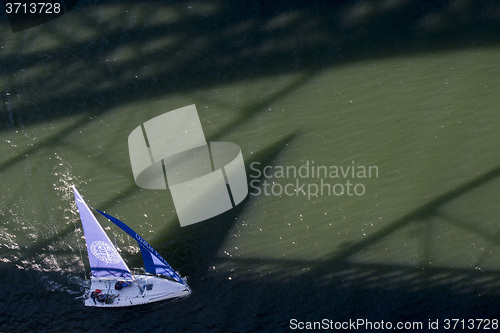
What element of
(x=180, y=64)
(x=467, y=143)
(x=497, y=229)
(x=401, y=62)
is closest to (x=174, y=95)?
(x=180, y=64)

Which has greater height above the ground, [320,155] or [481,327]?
[320,155]

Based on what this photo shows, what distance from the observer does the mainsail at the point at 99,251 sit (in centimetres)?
2167

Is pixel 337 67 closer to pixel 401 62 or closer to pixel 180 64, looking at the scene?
pixel 401 62

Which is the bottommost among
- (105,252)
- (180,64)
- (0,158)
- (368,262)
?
(368,262)

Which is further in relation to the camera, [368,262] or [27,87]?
[27,87]

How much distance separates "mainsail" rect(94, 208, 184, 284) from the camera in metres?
22.4

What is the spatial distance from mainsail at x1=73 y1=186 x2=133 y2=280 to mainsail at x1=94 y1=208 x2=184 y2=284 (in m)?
0.58

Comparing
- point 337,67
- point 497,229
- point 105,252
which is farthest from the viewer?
point 337,67

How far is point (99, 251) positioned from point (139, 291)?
1894 mm

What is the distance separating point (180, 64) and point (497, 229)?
11.7 m

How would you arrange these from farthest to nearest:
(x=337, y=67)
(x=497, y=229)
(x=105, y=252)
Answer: (x=337, y=67) → (x=497, y=229) → (x=105, y=252)

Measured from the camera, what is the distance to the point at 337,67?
25797 mm

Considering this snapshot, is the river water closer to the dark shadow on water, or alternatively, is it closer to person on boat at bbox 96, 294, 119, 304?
the dark shadow on water
